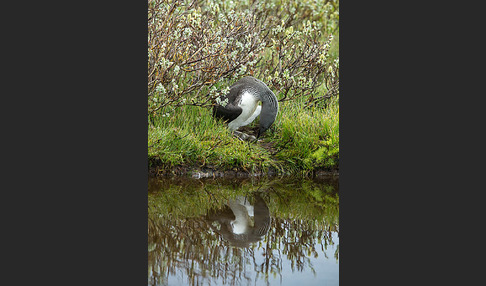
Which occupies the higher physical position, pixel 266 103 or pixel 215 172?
pixel 266 103

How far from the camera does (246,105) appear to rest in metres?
8.40

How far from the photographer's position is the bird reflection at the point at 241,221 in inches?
201

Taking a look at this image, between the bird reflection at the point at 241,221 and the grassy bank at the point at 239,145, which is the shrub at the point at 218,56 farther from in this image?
the bird reflection at the point at 241,221

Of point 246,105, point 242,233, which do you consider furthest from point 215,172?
point 242,233

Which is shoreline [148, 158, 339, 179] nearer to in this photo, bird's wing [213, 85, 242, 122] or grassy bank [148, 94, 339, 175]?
grassy bank [148, 94, 339, 175]

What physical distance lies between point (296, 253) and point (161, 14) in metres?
5.01

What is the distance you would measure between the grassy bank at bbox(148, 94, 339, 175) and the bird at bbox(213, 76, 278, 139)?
0.20 meters

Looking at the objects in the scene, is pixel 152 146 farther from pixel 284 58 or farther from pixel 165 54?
pixel 284 58

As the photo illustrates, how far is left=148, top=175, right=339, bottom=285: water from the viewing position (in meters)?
4.16

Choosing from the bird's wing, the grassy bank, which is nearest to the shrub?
the bird's wing

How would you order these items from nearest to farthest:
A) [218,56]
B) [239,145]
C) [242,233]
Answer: [242,233] < [239,145] < [218,56]

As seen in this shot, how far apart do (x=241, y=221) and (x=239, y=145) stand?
2.70m

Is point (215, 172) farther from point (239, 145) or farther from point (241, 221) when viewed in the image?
point (241, 221)

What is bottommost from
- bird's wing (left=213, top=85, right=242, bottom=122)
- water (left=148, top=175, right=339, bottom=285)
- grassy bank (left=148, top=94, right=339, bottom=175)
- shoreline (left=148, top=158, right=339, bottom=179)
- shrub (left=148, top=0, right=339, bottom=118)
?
water (left=148, top=175, right=339, bottom=285)
